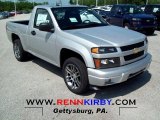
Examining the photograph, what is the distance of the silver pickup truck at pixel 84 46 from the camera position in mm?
4527

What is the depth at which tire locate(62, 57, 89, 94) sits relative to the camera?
4.76 m

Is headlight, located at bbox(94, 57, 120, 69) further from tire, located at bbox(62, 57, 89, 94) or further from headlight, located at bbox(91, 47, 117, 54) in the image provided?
tire, located at bbox(62, 57, 89, 94)

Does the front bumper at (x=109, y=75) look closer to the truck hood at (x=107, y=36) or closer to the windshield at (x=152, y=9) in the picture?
the truck hood at (x=107, y=36)

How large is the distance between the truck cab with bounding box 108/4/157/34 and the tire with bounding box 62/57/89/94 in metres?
8.73

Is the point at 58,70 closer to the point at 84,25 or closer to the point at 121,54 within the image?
the point at 84,25

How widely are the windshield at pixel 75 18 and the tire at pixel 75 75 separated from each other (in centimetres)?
91

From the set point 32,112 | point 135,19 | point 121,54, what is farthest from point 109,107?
point 135,19

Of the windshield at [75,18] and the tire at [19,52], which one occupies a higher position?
the windshield at [75,18]

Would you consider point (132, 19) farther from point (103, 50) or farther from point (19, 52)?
point (103, 50)

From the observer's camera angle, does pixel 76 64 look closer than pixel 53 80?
Yes

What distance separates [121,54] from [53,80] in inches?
86.1

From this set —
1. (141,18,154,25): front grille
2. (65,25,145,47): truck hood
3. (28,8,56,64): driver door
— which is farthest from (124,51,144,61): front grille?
(141,18,154,25): front grille

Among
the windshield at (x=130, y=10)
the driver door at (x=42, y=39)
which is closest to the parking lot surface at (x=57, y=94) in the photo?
the driver door at (x=42, y=39)

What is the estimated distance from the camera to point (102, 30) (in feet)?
17.9
